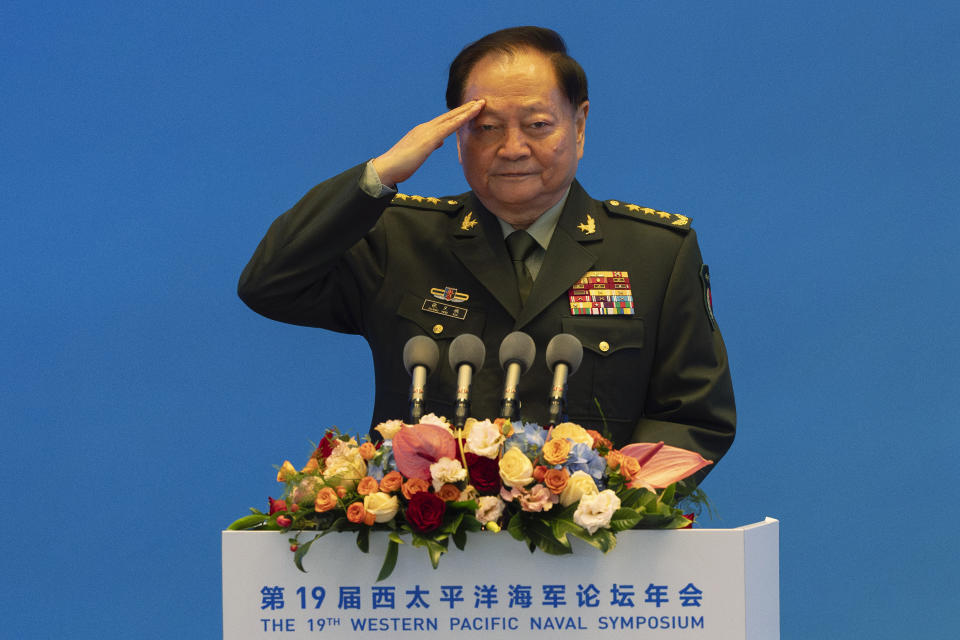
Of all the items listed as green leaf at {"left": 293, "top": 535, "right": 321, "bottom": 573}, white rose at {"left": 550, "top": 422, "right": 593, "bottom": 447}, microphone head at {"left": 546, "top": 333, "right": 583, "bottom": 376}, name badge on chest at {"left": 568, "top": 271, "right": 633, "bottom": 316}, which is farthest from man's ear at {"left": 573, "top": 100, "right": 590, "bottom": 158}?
green leaf at {"left": 293, "top": 535, "right": 321, "bottom": 573}

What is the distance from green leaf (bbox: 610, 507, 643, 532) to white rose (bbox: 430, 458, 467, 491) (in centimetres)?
20

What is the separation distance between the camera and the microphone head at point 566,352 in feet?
6.04

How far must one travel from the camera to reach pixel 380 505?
1.61 meters

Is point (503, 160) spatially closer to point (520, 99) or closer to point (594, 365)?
point (520, 99)

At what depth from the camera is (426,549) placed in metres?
1.66

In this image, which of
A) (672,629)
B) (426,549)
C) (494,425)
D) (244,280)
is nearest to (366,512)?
(426,549)

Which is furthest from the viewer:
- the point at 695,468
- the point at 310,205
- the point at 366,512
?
the point at 310,205

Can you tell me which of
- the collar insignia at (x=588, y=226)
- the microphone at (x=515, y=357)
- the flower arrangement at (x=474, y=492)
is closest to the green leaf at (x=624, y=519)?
the flower arrangement at (x=474, y=492)

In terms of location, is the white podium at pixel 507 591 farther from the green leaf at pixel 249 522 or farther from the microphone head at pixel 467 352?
the microphone head at pixel 467 352

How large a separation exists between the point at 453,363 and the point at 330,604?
1.29ft

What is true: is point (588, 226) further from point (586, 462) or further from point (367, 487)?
point (367, 487)

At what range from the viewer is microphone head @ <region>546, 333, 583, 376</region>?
6.04 ft

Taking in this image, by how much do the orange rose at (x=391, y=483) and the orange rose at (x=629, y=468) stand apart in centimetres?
30

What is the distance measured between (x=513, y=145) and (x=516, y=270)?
10.0 inches
